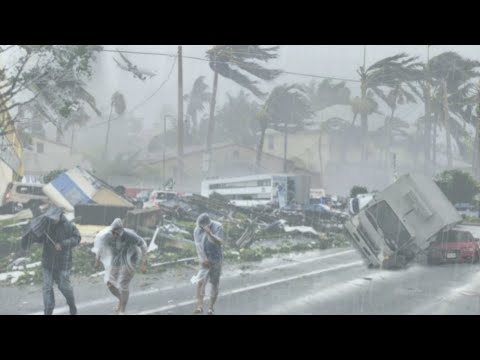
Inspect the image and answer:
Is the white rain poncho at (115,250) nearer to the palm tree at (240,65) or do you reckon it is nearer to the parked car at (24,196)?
the parked car at (24,196)

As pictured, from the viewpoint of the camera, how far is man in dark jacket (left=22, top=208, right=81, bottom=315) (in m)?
5.36

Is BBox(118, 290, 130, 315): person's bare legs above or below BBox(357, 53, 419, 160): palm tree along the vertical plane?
below

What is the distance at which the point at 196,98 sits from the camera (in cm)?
605

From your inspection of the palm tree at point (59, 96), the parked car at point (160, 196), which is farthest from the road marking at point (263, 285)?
the palm tree at point (59, 96)

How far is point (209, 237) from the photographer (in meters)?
5.60

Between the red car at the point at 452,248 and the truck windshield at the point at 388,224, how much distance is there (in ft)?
1.03

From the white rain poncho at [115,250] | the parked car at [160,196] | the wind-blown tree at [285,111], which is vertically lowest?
the white rain poncho at [115,250]

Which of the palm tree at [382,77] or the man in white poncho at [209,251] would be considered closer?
the man in white poncho at [209,251]

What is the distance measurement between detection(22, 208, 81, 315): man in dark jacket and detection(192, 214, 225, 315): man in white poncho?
1240 mm

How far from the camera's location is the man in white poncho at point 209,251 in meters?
5.58

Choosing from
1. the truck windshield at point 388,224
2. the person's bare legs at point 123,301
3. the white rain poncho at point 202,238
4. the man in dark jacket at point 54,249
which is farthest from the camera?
the truck windshield at point 388,224

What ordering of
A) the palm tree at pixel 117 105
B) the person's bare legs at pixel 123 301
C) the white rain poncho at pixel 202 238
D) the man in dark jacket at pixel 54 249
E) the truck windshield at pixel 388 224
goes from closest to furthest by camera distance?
the man in dark jacket at pixel 54 249 < the person's bare legs at pixel 123 301 < the white rain poncho at pixel 202 238 < the truck windshield at pixel 388 224 < the palm tree at pixel 117 105

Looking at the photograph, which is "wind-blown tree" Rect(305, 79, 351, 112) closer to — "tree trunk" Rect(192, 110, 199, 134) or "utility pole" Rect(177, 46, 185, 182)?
"tree trunk" Rect(192, 110, 199, 134)

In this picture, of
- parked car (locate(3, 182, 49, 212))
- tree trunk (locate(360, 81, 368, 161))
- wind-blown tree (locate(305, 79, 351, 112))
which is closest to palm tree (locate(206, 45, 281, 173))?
wind-blown tree (locate(305, 79, 351, 112))
